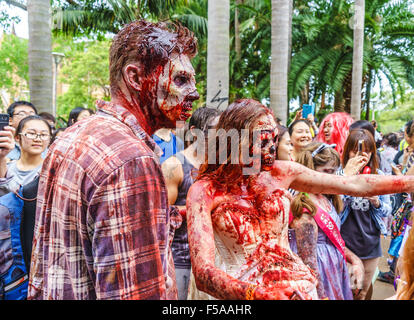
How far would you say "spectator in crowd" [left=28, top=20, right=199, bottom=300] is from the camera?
1.17 meters

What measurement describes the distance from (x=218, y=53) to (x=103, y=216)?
18.0 feet

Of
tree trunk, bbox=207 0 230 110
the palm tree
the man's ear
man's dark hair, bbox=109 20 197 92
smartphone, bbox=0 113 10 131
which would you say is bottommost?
smartphone, bbox=0 113 10 131

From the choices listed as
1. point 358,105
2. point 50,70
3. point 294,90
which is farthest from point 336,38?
point 50,70

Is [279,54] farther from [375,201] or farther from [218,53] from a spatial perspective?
[375,201]

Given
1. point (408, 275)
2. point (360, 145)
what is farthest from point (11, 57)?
point (408, 275)

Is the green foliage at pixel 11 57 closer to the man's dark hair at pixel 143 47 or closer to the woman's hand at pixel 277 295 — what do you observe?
the man's dark hair at pixel 143 47

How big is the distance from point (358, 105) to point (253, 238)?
403 inches

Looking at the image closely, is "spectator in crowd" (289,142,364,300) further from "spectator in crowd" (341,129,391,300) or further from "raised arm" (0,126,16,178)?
"raised arm" (0,126,16,178)

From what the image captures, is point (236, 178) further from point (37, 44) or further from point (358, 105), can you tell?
point (358, 105)

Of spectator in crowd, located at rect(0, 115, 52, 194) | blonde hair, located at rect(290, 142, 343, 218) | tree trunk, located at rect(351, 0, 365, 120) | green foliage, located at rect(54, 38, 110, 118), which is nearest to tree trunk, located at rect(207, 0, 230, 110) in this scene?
blonde hair, located at rect(290, 142, 343, 218)

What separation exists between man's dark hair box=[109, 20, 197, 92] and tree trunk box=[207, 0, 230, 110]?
187 inches

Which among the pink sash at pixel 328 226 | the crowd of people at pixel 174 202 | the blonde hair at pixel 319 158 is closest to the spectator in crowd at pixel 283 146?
the crowd of people at pixel 174 202

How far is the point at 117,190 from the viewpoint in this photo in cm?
117

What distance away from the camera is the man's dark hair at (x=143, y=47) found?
1.43 m
